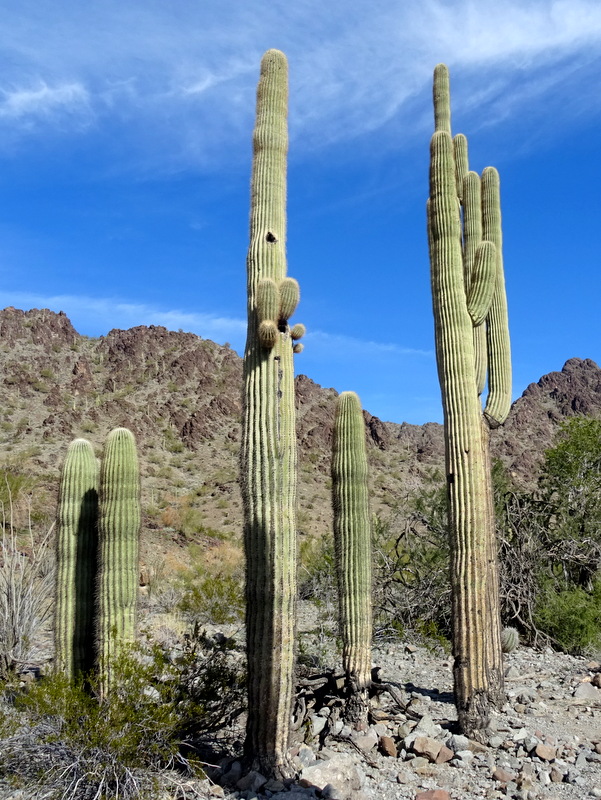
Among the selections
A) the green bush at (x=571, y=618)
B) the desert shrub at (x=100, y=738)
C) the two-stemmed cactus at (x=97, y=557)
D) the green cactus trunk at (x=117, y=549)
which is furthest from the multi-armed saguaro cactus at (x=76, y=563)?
the green bush at (x=571, y=618)

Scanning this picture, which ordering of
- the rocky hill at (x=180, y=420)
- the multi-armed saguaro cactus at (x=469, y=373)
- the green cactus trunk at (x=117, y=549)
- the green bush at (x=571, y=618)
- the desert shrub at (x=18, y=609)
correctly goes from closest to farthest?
the green cactus trunk at (x=117, y=549) → the multi-armed saguaro cactus at (x=469, y=373) → the desert shrub at (x=18, y=609) → the green bush at (x=571, y=618) → the rocky hill at (x=180, y=420)

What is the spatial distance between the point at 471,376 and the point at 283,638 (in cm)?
343

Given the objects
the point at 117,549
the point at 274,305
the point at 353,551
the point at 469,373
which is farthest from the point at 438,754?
the point at 274,305

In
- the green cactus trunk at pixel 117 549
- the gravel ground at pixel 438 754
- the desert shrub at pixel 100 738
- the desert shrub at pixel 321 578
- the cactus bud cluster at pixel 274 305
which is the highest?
the cactus bud cluster at pixel 274 305

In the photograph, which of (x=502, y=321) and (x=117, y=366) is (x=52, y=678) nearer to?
(x=502, y=321)

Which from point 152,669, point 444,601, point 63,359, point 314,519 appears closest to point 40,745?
point 152,669

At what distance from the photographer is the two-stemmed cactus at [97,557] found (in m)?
6.45

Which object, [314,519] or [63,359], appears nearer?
[314,519]

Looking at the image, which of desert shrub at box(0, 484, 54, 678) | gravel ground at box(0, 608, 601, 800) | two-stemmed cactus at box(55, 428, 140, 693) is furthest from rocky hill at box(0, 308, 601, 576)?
gravel ground at box(0, 608, 601, 800)

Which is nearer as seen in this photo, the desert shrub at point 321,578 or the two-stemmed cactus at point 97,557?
the two-stemmed cactus at point 97,557

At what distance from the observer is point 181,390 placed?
34875 millimetres

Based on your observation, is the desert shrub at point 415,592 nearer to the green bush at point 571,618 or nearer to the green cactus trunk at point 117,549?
the green bush at point 571,618

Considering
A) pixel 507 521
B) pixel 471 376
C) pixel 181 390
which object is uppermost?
pixel 181 390

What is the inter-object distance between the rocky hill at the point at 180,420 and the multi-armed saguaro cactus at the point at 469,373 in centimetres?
1315
